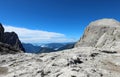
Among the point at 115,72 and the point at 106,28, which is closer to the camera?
the point at 115,72

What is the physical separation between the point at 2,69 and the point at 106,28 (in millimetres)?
50305

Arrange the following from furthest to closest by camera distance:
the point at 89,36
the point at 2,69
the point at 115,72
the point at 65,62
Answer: the point at 89,36
the point at 2,69
the point at 65,62
the point at 115,72

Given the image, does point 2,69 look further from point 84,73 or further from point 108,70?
point 108,70

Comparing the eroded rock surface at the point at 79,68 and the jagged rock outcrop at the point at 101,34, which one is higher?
the jagged rock outcrop at the point at 101,34

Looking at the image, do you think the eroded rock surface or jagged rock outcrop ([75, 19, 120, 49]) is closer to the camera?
the eroded rock surface

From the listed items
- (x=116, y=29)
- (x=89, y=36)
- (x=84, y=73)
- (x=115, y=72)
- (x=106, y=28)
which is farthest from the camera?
(x=89, y=36)

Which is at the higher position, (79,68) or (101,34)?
(101,34)

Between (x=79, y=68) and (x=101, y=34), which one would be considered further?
(x=101, y=34)

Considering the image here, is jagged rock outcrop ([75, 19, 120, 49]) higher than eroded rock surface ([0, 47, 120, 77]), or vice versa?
jagged rock outcrop ([75, 19, 120, 49])

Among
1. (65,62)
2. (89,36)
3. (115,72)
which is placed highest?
(89,36)

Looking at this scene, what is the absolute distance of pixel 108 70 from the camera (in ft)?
77.2

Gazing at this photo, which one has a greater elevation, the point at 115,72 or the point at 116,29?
the point at 116,29

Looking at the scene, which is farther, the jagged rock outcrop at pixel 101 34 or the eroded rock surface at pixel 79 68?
the jagged rock outcrop at pixel 101 34

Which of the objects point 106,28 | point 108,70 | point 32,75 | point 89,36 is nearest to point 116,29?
point 106,28
